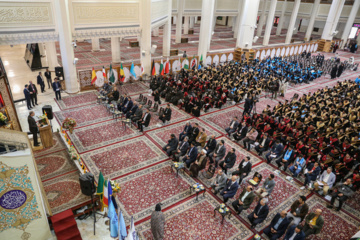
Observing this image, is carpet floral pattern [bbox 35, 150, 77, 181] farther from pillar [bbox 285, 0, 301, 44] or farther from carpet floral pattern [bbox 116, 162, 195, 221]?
pillar [bbox 285, 0, 301, 44]

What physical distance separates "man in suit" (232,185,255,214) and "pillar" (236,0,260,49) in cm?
→ 1808

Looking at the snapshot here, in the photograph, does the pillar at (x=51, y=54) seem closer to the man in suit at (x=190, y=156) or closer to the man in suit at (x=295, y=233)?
the man in suit at (x=190, y=156)

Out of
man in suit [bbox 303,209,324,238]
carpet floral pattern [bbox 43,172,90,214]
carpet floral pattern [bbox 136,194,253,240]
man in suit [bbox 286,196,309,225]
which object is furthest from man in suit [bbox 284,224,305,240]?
carpet floral pattern [bbox 43,172,90,214]

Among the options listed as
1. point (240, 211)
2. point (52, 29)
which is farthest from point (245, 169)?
point (52, 29)

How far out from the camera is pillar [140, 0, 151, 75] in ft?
49.1

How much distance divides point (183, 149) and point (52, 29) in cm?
910

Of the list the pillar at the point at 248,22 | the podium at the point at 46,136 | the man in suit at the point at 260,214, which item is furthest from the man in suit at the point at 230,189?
the pillar at the point at 248,22

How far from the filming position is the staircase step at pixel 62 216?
6035 millimetres

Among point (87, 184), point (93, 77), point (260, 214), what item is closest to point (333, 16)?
point (93, 77)

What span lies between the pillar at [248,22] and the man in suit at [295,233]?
748 inches

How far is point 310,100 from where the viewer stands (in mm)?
13078

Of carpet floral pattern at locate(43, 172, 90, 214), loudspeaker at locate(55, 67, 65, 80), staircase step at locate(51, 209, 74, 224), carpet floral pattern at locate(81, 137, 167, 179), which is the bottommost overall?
carpet floral pattern at locate(81, 137, 167, 179)

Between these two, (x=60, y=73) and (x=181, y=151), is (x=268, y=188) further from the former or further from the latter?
(x=60, y=73)

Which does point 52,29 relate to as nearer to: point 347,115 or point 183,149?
point 183,149
